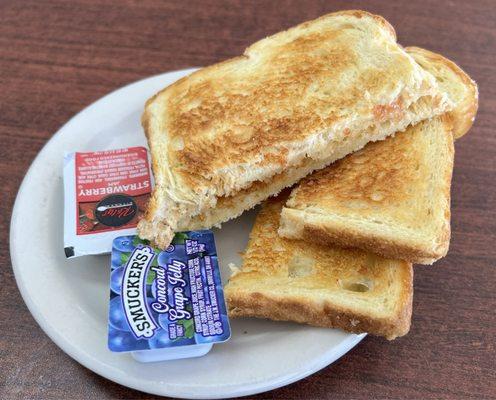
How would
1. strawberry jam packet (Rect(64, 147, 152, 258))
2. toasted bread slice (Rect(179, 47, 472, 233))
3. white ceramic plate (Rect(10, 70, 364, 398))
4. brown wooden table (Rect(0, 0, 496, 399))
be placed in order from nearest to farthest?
white ceramic plate (Rect(10, 70, 364, 398)) → brown wooden table (Rect(0, 0, 496, 399)) → strawberry jam packet (Rect(64, 147, 152, 258)) → toasted bread slice (Rect(179, 47, 472, 233))

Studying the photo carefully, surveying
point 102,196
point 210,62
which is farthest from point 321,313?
point 210,62

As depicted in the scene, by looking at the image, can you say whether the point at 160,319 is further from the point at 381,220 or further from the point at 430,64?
the point at 430,64

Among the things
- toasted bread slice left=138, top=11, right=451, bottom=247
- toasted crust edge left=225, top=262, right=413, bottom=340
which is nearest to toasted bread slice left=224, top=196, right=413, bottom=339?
toasted crust edge left=225, top=262, right=413, bottom=340

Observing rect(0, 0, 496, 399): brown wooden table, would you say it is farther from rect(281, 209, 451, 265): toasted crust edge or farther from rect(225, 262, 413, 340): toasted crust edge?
rect(281, 209, 451, 265): toasted crust edge

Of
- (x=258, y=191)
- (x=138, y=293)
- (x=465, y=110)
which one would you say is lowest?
(x=138, y=293)

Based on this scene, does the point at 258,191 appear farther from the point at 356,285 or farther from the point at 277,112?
the point at 356,285

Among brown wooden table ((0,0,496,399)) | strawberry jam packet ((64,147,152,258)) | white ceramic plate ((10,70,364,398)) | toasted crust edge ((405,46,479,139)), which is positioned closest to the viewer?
white ceramic plate ((10,70,364,398))

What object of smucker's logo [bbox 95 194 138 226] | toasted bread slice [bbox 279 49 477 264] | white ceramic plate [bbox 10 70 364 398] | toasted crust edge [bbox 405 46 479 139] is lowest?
white ceramic plate [bbox 10 70 364 398]
